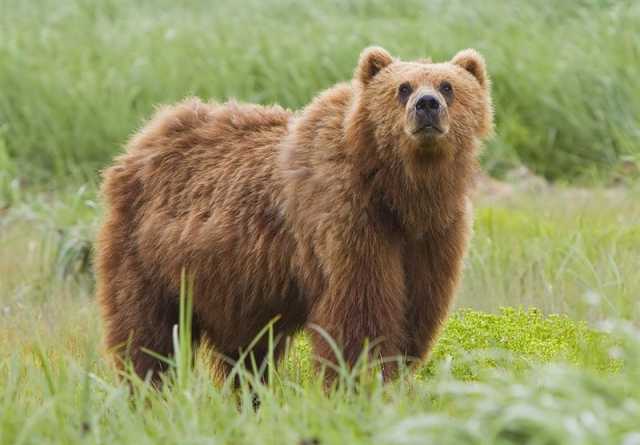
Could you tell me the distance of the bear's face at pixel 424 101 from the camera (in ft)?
15.4

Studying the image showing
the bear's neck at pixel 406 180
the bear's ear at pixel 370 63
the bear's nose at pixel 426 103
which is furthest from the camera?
the bear's ear at pixel 370 63

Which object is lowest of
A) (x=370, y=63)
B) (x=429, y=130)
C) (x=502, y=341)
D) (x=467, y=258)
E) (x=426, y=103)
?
(x=467, y=258)

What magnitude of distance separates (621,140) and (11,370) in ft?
20.2

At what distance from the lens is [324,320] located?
4723 mm

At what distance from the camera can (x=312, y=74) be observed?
36.2 feet

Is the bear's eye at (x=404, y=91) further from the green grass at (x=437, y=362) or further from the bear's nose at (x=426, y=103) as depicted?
the green grass at (x=437, y=362)

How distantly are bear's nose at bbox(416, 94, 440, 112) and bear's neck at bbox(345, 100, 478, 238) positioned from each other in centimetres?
20

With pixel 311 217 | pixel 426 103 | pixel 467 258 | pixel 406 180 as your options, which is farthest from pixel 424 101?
pixel 467 258

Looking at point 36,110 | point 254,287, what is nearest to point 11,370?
point 254,287

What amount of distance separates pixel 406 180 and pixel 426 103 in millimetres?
341

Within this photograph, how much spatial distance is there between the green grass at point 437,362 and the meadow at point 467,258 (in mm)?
13

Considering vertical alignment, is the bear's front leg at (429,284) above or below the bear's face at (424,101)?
below

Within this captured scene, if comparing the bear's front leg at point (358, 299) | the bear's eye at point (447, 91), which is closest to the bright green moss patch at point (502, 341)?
the bear's front leg at point (358, 299)

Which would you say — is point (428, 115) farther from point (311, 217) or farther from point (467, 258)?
point (467, 258)
